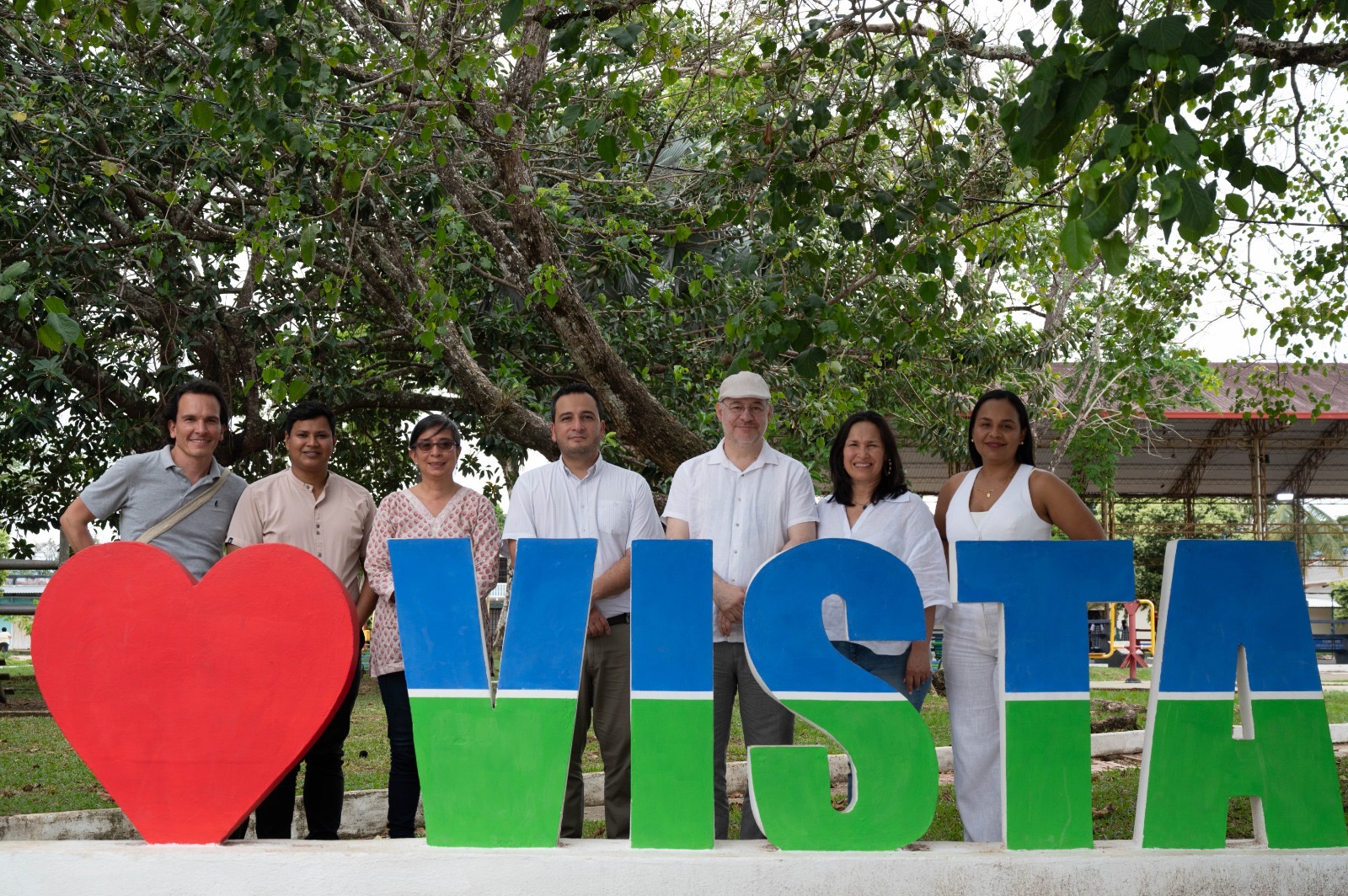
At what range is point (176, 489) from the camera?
177 inches

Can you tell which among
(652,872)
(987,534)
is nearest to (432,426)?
(652,872)

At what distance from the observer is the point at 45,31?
670cm

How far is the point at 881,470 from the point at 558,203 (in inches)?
181

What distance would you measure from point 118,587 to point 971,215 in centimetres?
508

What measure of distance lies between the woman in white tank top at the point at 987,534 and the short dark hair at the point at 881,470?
261 millimetres

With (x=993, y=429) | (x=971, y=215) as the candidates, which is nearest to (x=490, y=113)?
(x=971, y=215)

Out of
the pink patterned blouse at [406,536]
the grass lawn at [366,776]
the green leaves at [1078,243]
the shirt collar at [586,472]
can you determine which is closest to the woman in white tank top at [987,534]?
the grass lawn at [366,776]

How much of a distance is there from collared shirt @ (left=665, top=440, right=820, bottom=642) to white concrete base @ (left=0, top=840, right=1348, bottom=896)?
1088 mm

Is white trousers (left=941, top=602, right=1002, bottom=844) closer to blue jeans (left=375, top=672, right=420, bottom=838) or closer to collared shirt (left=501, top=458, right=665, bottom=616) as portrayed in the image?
collared shirt (left=501, top=458, right=665, bottom=616)

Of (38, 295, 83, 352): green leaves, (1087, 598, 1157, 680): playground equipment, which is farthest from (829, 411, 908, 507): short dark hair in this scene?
(1087, 598, 1157, 680): playground equipment

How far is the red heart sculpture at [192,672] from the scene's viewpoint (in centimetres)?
378

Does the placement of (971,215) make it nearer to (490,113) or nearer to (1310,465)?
(490,113)

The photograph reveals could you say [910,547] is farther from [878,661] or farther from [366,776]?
[366,776]

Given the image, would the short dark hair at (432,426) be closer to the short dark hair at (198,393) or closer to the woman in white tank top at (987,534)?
the short dark hair at (198,393)
